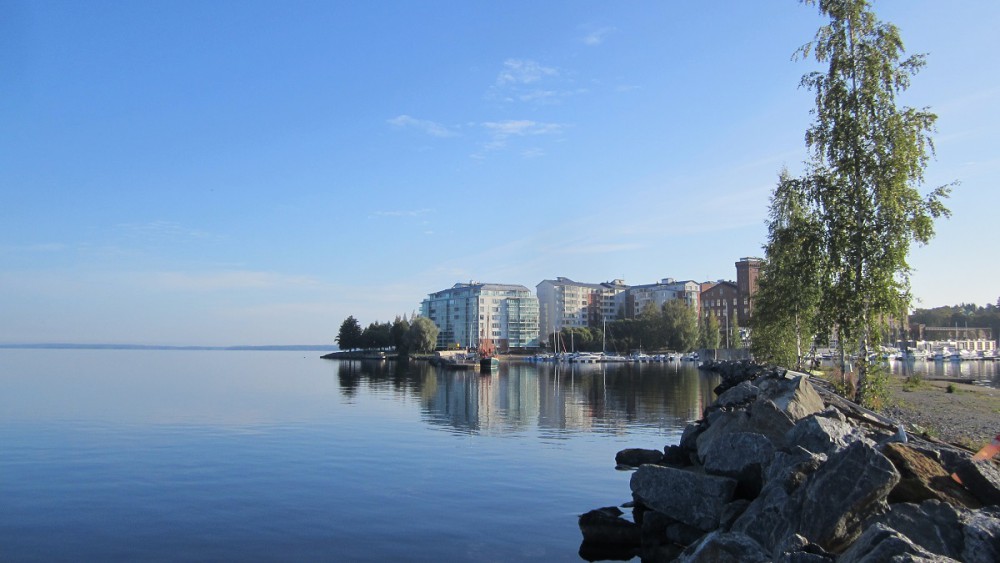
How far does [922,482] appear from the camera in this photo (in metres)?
12.4

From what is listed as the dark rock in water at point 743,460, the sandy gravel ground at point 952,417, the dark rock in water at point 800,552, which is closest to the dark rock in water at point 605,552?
the dark rock in water at point 743,460

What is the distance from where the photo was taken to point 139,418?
4922cm

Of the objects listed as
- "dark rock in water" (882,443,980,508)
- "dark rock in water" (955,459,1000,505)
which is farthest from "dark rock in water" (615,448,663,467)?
"dark rock in water" (955,459,1000,505)

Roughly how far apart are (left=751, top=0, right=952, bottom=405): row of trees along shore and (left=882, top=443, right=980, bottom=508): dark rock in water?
17236 millimetres

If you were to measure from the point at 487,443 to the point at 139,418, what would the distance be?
27.3 m

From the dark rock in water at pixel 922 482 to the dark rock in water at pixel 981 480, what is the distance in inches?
4.9

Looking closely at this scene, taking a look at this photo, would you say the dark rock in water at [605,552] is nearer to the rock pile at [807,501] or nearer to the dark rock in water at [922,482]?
the rock pile at [807,501]

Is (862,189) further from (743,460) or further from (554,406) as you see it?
(554,406)

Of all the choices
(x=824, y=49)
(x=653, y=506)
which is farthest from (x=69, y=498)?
(x=824, y=49)

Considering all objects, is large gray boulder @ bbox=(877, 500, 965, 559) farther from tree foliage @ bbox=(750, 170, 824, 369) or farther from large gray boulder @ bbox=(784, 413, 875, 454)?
tree foliage @ bbox=(750, 170, 824, 369)

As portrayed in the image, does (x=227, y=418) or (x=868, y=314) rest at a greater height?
(x=868, y=314)

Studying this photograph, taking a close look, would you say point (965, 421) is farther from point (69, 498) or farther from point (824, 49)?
point (69, 498)

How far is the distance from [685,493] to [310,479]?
1565cm

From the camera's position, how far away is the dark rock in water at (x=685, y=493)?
54.1 feet
